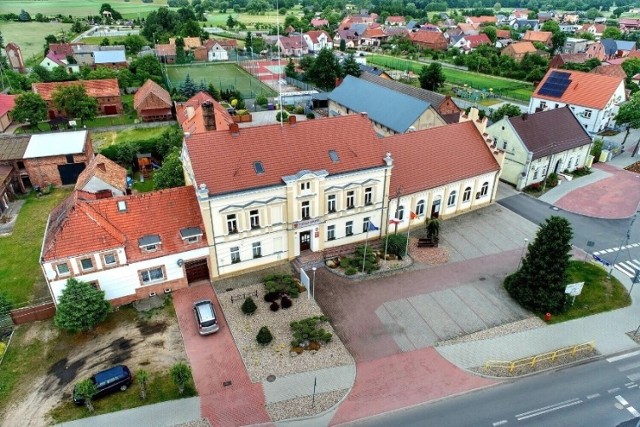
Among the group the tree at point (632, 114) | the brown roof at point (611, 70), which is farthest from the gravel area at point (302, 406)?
the brown roof at point (611, 70)

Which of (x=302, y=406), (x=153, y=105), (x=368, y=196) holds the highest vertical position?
(x=368, y=196)

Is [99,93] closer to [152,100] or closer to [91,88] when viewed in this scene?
[91,88]

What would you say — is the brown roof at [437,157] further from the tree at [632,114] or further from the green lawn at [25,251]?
the green lawn at [25,251]

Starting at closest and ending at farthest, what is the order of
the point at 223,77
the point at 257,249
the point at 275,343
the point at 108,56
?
the point at 275,343 < the point at 257,249 < the point at 108,56 < the point at 223,77

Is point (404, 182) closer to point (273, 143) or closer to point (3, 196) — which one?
point (273, 143)

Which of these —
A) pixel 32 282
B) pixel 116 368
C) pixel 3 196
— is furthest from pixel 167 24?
pixel 116 368

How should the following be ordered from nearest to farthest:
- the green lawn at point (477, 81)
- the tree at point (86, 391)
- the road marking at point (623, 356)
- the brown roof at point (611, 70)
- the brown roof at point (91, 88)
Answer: the tree at point (86, 391) < the road marking at point (623, 356) < the brown roof at point (91, 88) < the brown roof at point (611, 70) < the green lawn at point (477, 81)

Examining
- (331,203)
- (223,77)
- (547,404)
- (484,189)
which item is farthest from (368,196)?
(223,77)
